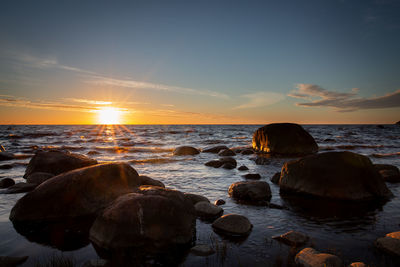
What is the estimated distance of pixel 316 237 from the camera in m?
4.18

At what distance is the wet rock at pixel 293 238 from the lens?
12.8 ft

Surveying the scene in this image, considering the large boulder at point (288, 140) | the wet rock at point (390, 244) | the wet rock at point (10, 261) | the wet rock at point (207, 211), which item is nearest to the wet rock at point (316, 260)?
the wet rock at point (390, 244)

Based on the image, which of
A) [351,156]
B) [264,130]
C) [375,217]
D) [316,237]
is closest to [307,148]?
[264,130]

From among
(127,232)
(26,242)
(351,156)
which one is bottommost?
(26,242)

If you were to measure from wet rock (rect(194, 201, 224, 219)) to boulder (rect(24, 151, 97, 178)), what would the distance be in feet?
19.1

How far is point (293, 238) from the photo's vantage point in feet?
13.1

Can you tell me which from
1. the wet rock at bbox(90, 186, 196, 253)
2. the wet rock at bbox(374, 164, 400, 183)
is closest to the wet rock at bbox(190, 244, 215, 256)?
the wet rock at bbox(90, 186, 196, 253)

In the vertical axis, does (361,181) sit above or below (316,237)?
above

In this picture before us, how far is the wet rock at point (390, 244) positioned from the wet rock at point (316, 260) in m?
1.09

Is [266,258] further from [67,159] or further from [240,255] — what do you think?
[67,159]

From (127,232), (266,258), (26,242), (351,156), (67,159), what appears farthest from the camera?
(67,159)

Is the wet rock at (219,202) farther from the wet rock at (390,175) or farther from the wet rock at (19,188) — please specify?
the wet rock at (390,175)

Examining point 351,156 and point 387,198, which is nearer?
point 387,198

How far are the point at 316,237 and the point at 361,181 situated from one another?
3.50m
